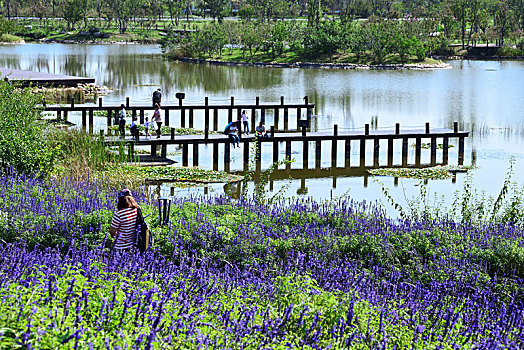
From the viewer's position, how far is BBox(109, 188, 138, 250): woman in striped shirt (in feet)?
35.0

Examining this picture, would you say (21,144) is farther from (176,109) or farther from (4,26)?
(4,26)

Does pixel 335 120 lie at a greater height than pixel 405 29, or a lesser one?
lesser

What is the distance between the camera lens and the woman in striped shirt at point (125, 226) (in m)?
10.7

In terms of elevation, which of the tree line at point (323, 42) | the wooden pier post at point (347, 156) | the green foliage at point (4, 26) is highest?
the green foliage at point (4, 26)

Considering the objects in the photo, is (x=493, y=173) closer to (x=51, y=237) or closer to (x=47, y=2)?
(x=51, y=237)

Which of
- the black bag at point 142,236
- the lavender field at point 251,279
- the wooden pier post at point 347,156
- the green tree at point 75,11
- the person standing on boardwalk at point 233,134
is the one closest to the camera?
the lavender field at point 251,279

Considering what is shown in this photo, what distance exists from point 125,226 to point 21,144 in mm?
6607

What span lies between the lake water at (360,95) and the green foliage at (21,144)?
4499 millimetres

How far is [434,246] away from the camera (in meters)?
11.9

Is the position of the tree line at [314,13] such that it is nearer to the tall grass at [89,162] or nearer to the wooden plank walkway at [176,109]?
the wooden plank walkway at [176,109]

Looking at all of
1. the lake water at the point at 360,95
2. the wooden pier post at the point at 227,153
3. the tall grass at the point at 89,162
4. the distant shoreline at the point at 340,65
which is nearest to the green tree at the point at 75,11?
the lake water at the point at 360,95

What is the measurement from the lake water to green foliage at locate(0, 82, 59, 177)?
4.50 m

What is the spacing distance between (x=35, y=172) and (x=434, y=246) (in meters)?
8.47

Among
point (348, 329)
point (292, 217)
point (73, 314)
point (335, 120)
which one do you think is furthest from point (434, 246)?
point (335, 120)
